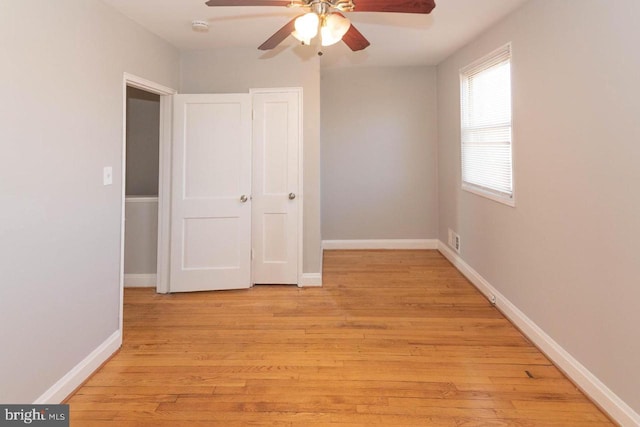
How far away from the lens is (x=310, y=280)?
383 cm

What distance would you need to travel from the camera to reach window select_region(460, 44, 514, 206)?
309 centimetres

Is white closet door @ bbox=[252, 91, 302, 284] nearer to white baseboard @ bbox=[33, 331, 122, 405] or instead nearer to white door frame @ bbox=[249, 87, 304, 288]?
white door frame @ bbox=[249, 87, 304, 288]

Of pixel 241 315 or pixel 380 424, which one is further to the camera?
pixel 241 315

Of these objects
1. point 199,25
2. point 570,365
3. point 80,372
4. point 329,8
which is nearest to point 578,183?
point 570,365

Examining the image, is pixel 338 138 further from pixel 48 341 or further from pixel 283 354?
pixel 48 341

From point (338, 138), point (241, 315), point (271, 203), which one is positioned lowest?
point (241, 315)

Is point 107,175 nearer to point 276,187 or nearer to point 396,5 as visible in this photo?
point 276,187

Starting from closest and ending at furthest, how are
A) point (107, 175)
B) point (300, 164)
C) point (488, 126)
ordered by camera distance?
point (107, 175), point (488, 126), point (300, 164)

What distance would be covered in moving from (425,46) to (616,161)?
8.68 ft

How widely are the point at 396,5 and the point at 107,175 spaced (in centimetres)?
213

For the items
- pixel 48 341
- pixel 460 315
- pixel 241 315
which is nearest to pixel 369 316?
pixel 460 315

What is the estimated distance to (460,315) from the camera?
3.08 metres

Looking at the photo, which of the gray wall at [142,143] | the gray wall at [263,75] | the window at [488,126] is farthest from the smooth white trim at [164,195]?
the window at [488,126]

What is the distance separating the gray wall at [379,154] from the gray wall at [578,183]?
6.44 feet
